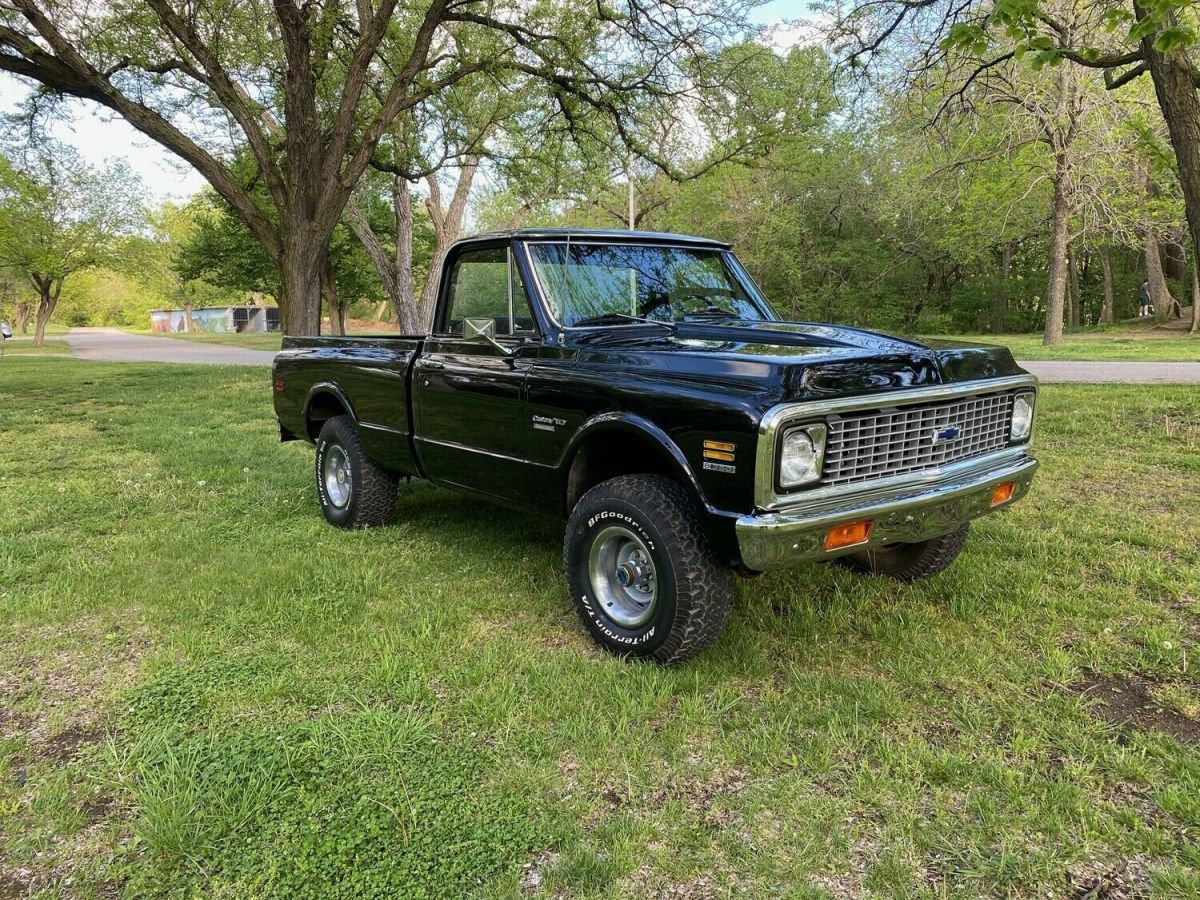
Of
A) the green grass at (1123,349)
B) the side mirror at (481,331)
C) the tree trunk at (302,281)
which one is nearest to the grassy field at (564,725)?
the side mirror at (481,331)

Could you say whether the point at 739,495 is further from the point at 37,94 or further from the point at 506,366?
the point at 37,94

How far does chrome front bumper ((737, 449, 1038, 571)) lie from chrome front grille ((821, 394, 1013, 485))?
8 centimetres

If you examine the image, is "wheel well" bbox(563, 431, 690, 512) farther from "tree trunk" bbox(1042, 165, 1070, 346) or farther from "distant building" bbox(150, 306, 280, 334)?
"distant building" bbox(150, 306, 280, 334)

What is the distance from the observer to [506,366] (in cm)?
402

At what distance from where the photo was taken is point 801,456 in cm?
288

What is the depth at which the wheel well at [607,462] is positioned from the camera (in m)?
3.50

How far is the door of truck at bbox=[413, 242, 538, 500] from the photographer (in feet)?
13.2

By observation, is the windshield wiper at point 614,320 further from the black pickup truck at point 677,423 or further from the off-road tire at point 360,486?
the off-road tire at point 360,486

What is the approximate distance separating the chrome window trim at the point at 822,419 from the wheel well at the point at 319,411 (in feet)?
12.7

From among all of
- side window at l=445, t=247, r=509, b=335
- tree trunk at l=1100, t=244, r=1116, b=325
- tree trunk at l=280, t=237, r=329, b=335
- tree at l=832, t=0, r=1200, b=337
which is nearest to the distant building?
tree trunk at l=280, t=237, r=329, b=335

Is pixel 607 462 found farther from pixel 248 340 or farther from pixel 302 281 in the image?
pixel 248 340

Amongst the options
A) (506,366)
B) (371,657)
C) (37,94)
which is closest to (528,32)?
(37,94)

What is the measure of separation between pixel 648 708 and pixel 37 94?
15031mm

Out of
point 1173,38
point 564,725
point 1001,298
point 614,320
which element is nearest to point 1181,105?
point 1173,38
